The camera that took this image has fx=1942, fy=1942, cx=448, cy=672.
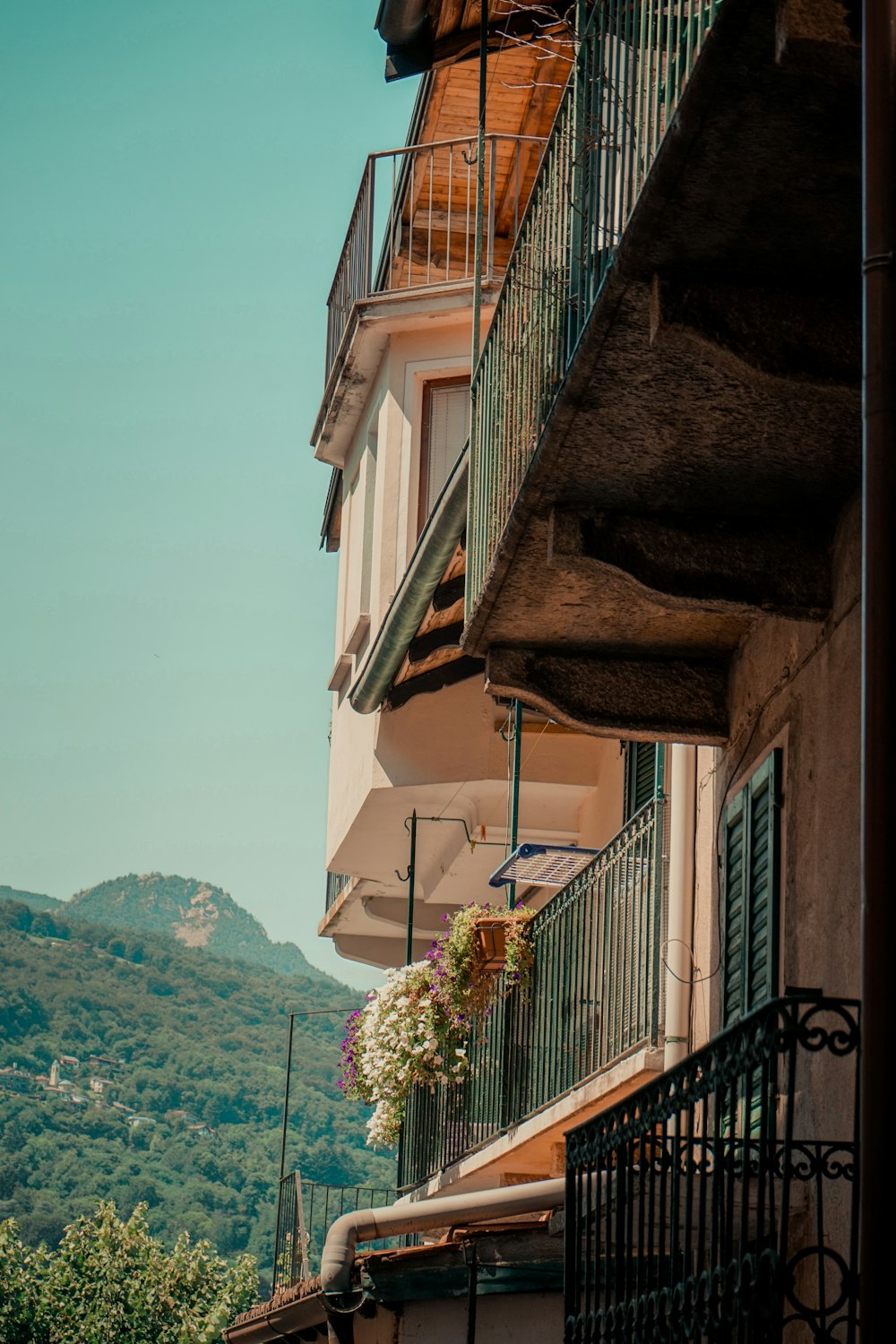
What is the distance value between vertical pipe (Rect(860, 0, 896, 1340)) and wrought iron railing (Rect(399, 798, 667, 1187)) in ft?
20.1

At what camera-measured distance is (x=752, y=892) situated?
7.91 m

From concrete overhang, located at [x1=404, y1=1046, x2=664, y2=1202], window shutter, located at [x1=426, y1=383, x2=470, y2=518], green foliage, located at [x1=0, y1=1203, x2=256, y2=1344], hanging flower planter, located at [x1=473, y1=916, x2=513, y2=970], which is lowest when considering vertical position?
green foliage, located at [x1=0, y1=1203, x2=256, y2=1344]

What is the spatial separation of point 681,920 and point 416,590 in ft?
14.7

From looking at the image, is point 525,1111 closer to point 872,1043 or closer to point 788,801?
point 788,801

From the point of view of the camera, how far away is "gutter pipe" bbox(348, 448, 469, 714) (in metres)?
12.2

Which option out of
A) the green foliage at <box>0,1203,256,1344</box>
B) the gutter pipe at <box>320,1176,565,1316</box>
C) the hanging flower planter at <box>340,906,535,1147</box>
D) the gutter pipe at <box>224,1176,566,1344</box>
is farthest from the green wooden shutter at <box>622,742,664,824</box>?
the green foliage at <box>0,1203,256,1344</box>

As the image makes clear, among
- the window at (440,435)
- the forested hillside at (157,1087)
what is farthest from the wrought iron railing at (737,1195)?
the forested hillside at (157,1087)

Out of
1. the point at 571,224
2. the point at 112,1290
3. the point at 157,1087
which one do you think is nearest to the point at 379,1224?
the point at 571,224

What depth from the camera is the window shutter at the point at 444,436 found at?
16484 mm

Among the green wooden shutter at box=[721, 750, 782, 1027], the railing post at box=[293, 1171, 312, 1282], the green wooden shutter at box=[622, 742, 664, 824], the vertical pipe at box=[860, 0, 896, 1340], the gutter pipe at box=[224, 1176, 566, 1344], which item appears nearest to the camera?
the vertical pipe at box=[860, 0, 896, 1340]

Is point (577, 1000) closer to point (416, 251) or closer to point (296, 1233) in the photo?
point (296, 1233)

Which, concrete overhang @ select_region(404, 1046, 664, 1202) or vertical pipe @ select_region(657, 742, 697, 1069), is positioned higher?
vertical pipe @ select_region(657, 742, 697, 1069)

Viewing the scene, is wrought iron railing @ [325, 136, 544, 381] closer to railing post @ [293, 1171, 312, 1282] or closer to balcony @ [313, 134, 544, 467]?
balcony @ [313, 134, 544, 467]

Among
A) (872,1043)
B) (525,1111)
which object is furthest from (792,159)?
(525,1111)
